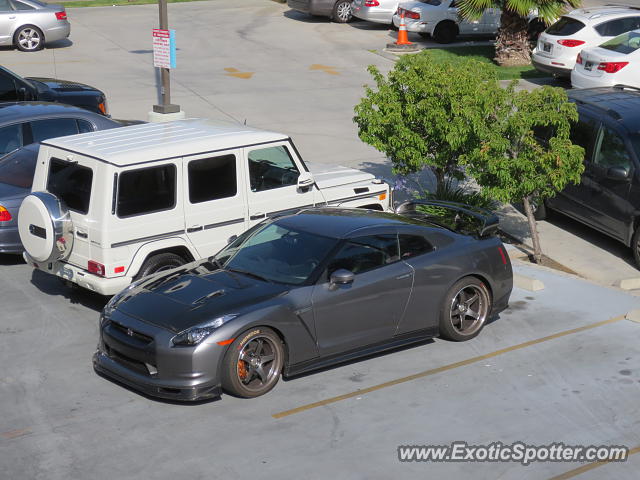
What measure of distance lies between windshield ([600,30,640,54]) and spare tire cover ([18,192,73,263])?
45.1ft

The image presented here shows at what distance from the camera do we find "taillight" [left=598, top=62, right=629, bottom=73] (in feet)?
64.0

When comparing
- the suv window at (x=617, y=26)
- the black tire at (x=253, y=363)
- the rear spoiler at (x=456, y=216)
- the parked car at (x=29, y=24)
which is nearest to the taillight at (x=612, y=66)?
the suv window at (x=617, y=26)

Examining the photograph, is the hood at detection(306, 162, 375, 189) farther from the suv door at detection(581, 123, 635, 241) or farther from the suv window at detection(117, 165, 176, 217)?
the suv door at detection(581, 123, 635, 241)

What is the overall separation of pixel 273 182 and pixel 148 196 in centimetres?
165

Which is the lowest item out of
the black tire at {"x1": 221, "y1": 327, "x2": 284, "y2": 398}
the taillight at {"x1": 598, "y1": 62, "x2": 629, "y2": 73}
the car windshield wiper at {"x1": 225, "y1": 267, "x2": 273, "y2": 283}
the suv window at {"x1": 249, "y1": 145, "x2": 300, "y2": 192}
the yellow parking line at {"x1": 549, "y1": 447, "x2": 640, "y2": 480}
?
the yellow parking line at {"x1": 549, "y1": 447, "x2": 640, "y2": 480}

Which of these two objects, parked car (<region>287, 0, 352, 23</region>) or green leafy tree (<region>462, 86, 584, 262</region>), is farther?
parked car (<region>287, 0, 352, 23</region>)

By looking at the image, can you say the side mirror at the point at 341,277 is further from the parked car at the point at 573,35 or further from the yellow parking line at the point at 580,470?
the parked car at the point at 573,35

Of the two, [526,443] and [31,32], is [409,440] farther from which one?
[31,32]

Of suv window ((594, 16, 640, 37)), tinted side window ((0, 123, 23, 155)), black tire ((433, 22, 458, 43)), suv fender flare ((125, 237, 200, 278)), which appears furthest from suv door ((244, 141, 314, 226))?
black tire ((433, 22, 458, 43))

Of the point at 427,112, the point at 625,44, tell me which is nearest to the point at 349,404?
the point at 427,112

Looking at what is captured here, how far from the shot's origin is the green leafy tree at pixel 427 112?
12242 mm

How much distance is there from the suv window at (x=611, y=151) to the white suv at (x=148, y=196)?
161 inches

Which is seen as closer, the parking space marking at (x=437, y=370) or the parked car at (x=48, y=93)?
the parking space marking at (x=437, y=370)

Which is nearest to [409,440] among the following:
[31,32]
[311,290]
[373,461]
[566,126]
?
[373,461]
